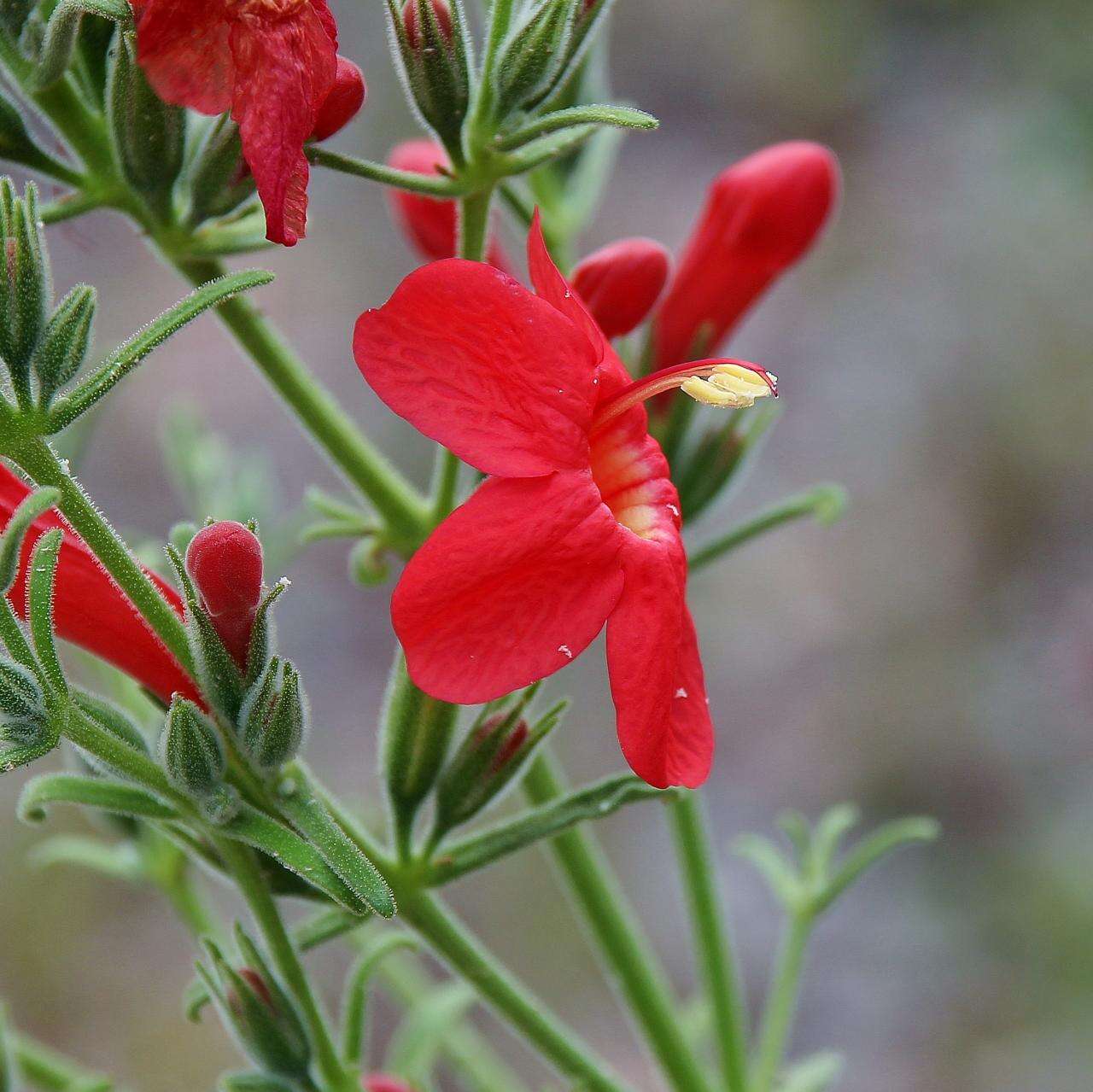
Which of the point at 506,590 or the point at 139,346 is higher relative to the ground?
the point at 139,346

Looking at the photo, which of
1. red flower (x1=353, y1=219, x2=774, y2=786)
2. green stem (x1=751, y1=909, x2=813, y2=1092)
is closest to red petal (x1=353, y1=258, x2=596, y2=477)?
red flower (x1=353, y1=219, x2=774, y2=786)

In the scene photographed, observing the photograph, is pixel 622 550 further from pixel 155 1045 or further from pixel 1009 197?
pixel 1009 197

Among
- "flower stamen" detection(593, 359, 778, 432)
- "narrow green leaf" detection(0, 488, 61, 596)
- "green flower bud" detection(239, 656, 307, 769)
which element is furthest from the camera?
"flower stamen" detection(593, 359, 778, 432)

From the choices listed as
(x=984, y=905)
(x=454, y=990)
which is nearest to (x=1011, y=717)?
(x=984, y=905)

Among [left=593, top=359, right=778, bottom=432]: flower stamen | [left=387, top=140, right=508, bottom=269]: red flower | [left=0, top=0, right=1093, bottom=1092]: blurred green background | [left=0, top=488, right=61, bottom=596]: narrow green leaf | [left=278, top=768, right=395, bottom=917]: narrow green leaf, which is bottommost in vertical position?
[left=0, top=0, right=1093, bottom=1092]: blurred green background

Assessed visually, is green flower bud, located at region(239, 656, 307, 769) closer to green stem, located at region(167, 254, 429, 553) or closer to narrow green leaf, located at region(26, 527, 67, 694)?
narrow green leaf, located at region(26, 527, 67, 694)

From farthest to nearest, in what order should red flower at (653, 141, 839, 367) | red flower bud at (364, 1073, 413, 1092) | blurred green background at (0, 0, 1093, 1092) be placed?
1. blurred green background at (0, 0, 1093, 1092)
2. red flower at (653, 141, 839, 367)
3. red flower bud at (364, 1073, 413, 1092)

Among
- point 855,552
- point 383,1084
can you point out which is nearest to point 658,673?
point 383,1084

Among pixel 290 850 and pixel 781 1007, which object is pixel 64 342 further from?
pixel 781 1007
